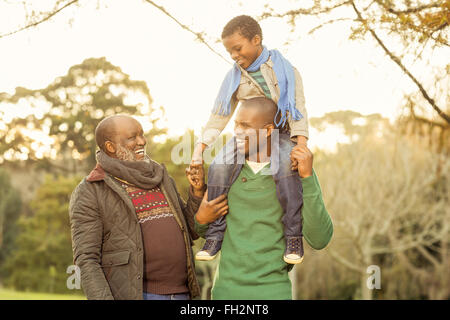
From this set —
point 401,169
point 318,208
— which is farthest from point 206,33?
point 401,169

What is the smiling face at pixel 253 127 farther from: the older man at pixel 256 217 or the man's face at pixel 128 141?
the man's face at pixel 128 141

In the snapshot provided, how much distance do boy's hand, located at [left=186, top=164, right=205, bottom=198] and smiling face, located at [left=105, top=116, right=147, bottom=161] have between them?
30 centimetres

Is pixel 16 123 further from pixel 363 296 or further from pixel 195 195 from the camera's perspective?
pixel 195 195

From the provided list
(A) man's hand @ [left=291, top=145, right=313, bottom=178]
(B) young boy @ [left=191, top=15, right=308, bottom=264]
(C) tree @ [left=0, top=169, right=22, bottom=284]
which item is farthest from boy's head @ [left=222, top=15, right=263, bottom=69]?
(C) tree @ [left=0, top=169, right=22, bottom=284]

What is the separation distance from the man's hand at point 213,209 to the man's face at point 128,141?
468mm

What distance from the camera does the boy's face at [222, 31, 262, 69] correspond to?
2.72m

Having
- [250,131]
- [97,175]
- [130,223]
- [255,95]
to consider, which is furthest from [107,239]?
[255,95]

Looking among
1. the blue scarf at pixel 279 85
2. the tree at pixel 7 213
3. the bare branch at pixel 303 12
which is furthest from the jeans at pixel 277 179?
the tree at pixel 7 213

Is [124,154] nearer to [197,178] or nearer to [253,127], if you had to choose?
[197,178]

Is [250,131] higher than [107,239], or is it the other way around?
[250,131]

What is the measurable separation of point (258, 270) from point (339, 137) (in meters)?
21.2

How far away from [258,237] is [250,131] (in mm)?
539

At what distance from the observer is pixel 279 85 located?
273 centimetres

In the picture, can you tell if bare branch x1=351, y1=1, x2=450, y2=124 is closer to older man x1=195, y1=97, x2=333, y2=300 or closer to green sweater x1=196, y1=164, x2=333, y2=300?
older man x1=195, y1=97, x2=333, y2=300
